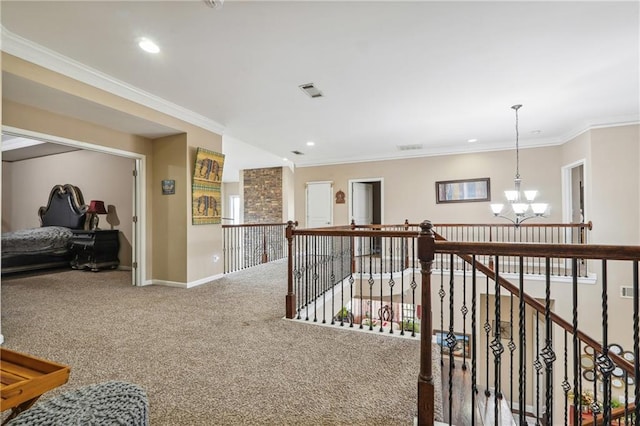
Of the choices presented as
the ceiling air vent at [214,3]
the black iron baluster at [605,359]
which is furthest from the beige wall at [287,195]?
the black iron baluster at [605,359]

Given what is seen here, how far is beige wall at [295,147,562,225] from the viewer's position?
5684 millimetres

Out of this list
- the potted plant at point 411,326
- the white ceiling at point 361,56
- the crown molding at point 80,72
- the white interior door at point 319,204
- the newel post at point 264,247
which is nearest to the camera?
the white ceiling at point 361,56

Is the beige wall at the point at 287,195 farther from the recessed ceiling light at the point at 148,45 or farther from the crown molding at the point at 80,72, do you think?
the recessed ceiling light at the point at 148,45

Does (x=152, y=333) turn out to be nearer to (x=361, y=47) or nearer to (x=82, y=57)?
(x=82, y=57)

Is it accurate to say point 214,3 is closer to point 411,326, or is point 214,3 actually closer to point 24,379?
point 24,379

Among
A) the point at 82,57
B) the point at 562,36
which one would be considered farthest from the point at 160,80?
the point at 562,36

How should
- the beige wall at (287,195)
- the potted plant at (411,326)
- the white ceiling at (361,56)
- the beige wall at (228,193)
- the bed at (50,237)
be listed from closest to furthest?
the white ceiling at (361,56), the potted plant at (411,326), the bed at (50,237), the beige wall at (287,195), the beige wall at (228,193)

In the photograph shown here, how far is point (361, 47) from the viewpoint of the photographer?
2.57 meters

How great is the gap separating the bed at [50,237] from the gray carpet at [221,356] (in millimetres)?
1899

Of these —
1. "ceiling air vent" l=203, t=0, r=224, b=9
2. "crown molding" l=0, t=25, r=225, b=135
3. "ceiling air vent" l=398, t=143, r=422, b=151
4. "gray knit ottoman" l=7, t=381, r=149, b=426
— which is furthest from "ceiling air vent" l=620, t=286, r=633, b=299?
"crown molding" l=0, t=25, r=225, b=135

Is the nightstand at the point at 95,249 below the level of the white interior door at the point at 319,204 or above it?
below

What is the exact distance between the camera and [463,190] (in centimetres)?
625

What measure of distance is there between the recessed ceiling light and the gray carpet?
104 inches

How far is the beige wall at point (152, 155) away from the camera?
3.25 m
